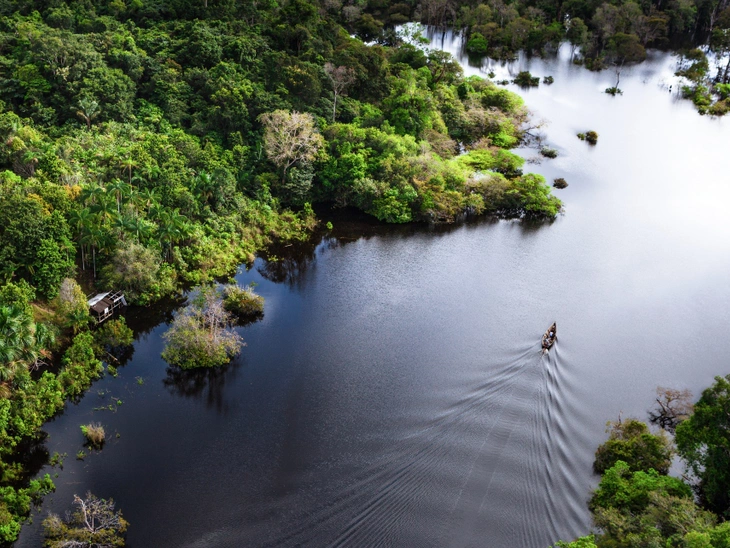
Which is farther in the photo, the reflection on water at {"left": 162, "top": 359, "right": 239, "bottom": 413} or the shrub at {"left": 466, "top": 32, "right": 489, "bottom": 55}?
the shrub at {"left": 466, "top": 32, "right": 489, "bottom": 55}

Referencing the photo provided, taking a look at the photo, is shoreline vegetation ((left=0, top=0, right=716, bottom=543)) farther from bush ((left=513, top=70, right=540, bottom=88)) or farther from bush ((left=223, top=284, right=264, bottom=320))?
bush ((left=513, top=70, right=540, bottom=88))

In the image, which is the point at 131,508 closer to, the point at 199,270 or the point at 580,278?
the point at 199,270

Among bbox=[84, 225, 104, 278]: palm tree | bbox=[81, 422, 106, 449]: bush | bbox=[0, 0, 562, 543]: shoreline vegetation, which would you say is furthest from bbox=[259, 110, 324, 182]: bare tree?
bbox=[81, 422, 106, 449]: bush

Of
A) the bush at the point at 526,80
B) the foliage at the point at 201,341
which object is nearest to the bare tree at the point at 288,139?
the foliage at the point at 201,341

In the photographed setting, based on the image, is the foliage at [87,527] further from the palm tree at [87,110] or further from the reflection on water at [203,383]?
the palm tree at [87,110]

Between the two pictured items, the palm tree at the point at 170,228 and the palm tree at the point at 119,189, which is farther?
the palm tree at the point at 170,228

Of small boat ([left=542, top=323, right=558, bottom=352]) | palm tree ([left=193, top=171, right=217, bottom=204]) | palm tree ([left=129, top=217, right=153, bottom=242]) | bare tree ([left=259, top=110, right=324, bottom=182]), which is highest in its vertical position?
bare tree ([left=259, top=110, right=324, bottom=182])

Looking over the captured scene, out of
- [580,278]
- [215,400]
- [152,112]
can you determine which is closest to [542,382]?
[580,278]
